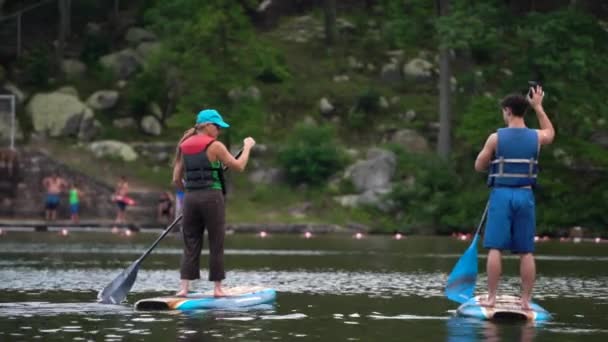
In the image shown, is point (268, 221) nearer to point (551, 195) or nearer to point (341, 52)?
point (551, 195)

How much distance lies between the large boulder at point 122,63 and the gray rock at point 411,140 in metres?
12.5

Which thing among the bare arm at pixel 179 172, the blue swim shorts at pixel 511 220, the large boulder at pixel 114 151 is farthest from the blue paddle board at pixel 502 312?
the large boulder at pixel 114 151

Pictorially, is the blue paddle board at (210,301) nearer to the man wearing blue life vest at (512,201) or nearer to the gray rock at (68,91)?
the man wearing blue life vest at (512,201)

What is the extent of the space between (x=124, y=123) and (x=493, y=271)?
151ft

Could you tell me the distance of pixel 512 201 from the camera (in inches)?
659

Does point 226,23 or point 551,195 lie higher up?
point 226,23

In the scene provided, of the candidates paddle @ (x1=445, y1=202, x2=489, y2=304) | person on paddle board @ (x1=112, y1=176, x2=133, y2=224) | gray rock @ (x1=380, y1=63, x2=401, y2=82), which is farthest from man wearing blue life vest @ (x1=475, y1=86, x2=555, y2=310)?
gray rock @ (x1=380, y1=63, x2=401, y2=82)

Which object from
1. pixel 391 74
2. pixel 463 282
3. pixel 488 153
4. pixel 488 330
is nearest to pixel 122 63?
pixel 391 74

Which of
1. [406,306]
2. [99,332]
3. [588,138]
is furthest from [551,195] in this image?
[99,332]

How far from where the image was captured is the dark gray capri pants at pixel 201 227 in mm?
17688

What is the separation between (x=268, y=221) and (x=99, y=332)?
118 ft

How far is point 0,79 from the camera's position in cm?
6406

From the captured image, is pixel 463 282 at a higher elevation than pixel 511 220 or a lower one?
lower

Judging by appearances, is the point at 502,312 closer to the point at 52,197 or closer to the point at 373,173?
the point at 52,197
